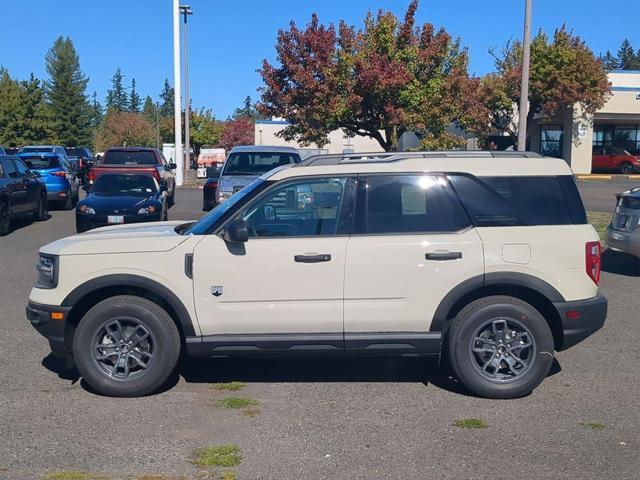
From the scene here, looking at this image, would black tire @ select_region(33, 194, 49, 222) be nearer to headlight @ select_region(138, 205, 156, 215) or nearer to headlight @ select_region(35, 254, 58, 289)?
headlight @ select_region(138, 205, 156, 215)

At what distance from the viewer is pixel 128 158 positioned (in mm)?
21297

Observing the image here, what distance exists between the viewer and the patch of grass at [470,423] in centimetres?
550

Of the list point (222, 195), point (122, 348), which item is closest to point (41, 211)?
point (222, 195)

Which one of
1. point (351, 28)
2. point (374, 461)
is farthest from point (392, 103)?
point (374, 461)

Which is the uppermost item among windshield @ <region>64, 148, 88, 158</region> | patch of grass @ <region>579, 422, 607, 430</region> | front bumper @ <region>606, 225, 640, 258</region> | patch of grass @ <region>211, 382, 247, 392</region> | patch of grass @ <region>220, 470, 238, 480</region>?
windshield @ <region>64, 148, 88, 158</region>

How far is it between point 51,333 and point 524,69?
13.7 meters

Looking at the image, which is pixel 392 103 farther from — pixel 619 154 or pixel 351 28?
pixel 619 154

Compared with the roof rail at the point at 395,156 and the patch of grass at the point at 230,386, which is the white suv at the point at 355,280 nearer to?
the roof rail at the point at 395,156

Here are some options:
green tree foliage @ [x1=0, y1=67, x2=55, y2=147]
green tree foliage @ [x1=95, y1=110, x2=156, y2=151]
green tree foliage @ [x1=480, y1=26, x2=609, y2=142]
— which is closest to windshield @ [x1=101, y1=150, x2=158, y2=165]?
green tree foliage @ [x1=480, y1=26, x2=609, y2=142]

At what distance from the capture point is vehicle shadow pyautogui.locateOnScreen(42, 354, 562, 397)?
6.57 metres

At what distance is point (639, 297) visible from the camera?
10.1m

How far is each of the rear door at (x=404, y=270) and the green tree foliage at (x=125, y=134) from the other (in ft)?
226

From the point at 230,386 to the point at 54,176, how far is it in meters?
17.3

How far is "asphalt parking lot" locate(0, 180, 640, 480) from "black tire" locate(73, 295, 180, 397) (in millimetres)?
135
